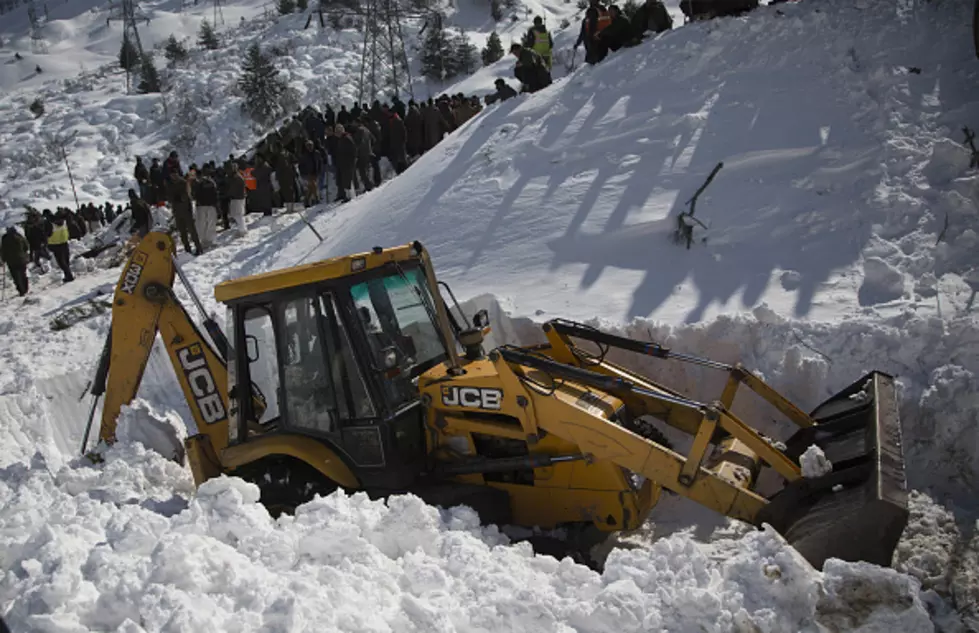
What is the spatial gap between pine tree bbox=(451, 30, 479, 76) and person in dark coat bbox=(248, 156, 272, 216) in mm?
21680

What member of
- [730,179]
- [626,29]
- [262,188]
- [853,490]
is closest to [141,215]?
[262,188]

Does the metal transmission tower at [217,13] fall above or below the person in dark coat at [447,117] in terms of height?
above

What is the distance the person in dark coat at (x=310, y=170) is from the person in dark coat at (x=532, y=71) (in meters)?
4.80

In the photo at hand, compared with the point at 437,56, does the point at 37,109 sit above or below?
below

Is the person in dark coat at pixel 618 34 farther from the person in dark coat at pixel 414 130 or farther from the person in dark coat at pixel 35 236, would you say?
the person in dark coat at pixel 35 236

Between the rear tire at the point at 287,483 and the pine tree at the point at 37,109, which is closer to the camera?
the rear tire at the point at 287,483

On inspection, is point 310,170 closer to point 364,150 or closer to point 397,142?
point 364,150

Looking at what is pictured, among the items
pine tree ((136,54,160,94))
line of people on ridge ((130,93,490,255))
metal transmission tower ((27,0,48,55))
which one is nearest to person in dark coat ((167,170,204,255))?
line of people on ridge ((130,93,490,255))

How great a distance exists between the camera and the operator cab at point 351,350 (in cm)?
502

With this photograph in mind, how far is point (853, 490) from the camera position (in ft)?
12.9

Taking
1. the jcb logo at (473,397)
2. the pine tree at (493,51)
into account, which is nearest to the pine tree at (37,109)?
the pine tree at (493,51)

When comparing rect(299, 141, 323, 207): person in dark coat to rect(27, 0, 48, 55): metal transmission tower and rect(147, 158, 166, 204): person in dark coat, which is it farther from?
rect(27, 0, 48, 55): metal transmission tower

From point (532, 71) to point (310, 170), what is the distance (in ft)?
17.3

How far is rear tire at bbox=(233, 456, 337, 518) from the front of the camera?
539 cm
